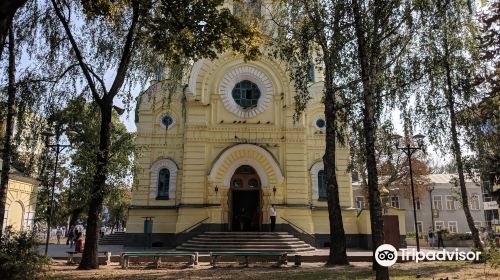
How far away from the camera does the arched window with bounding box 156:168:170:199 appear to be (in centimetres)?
2738

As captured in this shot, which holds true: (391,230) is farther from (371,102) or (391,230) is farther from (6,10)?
(6,10)

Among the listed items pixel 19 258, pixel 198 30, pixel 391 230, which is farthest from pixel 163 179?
pixel 19 258

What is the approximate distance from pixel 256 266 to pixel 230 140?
1057cm

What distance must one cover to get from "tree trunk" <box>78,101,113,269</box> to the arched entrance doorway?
1145 cm

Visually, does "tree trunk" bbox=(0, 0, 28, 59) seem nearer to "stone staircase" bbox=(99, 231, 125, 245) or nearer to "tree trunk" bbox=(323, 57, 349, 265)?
"tree trunk" bbox=(323, 57, 349, 265)

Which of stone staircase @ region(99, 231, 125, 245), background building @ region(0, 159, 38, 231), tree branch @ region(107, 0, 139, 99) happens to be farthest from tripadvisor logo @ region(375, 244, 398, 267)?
stone staircase @ region(99, 231, 125, 245)

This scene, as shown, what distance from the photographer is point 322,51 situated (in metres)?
16.7

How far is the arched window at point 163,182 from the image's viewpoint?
27.4m

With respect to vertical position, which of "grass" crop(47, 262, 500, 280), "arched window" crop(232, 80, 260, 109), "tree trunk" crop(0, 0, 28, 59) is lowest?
"grass" crop(47, 262, 500, 280)

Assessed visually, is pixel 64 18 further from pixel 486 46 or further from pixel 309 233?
pixel 486 46

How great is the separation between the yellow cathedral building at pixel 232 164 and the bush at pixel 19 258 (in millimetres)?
13462

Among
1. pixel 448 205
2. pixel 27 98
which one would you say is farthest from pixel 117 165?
pixel 448 205

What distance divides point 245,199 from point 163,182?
5362 millimetres

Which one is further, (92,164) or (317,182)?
(317,182)
